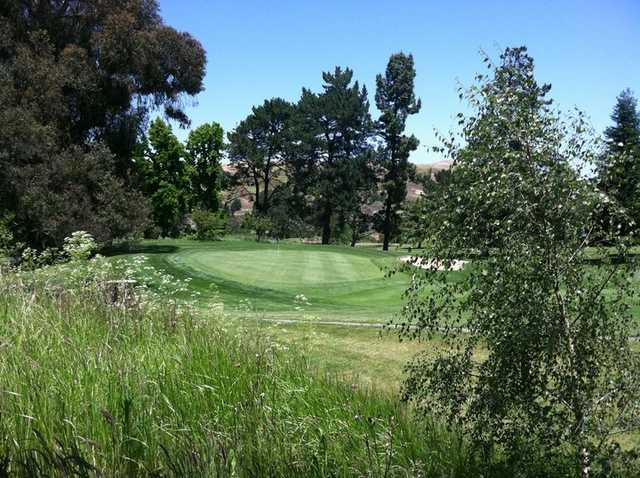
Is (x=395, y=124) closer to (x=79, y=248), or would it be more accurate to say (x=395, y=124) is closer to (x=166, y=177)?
(x=166, y=177)

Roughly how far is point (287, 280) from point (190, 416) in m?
15.1

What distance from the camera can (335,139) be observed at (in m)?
54.4

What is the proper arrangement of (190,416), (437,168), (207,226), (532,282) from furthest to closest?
1. (437,168)
2. (207,226)
3. (190,416)
4. (532,282)

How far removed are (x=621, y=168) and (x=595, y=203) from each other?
337 mm

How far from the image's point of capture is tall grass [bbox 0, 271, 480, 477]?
392cm

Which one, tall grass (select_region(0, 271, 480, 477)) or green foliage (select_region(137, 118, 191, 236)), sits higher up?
green foliage (select_region(137, 118, 191, 236))

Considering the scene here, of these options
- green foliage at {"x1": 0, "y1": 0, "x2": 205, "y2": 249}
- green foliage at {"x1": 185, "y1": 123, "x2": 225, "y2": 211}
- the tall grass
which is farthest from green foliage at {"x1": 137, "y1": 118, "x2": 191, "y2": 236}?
the tall grass

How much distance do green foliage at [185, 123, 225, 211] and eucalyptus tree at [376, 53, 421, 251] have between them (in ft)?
50.3

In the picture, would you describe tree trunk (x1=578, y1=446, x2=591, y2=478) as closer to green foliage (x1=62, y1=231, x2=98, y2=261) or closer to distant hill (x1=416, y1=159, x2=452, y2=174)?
distant hill (x1=416, y1=159, x2=452, y2=174)

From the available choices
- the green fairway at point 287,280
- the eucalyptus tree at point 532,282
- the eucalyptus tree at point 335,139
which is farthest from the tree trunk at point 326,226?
the eucalyptus tree at point 532,282

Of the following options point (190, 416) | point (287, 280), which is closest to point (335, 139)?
point (287, 280)

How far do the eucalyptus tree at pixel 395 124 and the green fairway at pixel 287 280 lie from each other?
24.5 meters

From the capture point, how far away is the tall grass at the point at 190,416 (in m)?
3.92

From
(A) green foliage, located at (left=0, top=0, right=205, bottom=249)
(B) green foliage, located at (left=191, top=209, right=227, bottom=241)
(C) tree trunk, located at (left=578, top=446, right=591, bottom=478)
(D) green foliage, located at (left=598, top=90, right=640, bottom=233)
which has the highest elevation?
(A) green foliage, located at (left=0, top=0, right=205, bottom=249)
